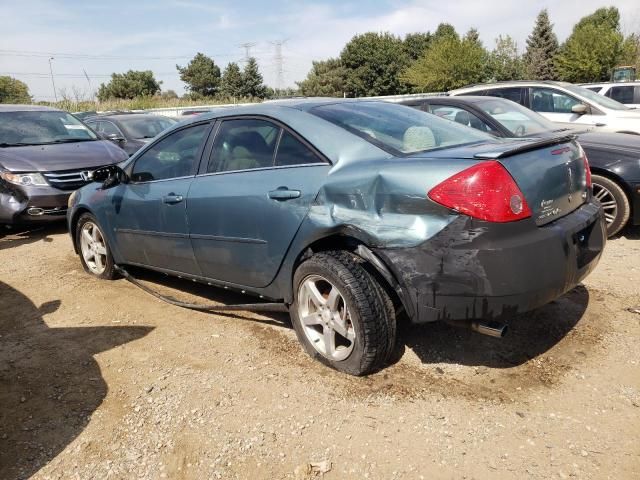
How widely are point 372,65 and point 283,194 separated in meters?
63.7

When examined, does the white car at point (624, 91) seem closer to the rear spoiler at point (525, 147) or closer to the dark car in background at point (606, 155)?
the dark car in background at point (606, 155)

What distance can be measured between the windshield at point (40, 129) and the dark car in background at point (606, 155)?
18.3 feet

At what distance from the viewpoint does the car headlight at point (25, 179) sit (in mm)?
6738

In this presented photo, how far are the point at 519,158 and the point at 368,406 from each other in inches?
58.3

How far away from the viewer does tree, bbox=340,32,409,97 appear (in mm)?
62719

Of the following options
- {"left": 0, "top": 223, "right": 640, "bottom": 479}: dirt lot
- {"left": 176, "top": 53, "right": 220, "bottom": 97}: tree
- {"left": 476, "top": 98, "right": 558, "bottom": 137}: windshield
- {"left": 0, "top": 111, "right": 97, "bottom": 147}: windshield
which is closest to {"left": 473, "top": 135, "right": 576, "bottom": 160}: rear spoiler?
{"left": 0, "top": 223, "right": 640, "bottom": 479}: dirt lot

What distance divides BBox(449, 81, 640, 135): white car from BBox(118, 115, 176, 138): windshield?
639cm

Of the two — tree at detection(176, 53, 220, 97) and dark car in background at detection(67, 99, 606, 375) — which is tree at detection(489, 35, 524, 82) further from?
dark car in background at detection(67, 99, 606, 375)

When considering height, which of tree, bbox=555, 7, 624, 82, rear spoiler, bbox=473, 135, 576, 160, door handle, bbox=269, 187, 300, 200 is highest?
tree, bbox=555, 7, 624, 82

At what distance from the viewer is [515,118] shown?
21.2 feet

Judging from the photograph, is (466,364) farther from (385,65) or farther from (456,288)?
(385,65)

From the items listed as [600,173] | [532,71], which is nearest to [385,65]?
[532,71]

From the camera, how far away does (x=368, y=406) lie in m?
2.78

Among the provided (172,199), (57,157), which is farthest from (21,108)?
(172,199)
